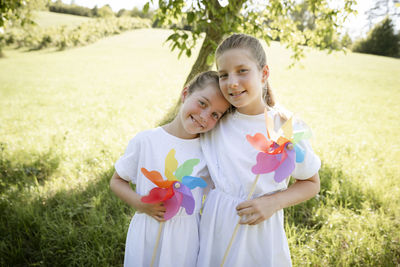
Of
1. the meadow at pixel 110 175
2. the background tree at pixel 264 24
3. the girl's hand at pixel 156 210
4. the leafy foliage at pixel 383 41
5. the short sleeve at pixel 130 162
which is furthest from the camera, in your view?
the leafy foliage at pixel 383 41

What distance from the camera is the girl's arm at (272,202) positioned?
1297 millimetres

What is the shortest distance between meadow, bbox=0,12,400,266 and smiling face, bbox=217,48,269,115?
4.80ft

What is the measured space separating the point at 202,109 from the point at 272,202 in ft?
2.12

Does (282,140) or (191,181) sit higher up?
(282,140)

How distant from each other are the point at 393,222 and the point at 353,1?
2736mm

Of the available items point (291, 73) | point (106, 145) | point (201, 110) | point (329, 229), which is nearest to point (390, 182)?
point (329, 229)

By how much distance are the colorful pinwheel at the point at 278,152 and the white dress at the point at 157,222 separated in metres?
0.46

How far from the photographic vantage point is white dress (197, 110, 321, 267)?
4.60 feet

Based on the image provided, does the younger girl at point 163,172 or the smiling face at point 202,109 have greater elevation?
the smiling face at point 202,109

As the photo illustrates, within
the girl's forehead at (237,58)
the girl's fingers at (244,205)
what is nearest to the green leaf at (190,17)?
the girl's forehead at (237,58)

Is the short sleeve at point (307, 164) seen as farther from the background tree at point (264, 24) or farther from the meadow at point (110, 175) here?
the background tree at point (264, 24)

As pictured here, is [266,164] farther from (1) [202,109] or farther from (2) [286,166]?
(1) [202,109]

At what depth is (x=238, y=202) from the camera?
142cm

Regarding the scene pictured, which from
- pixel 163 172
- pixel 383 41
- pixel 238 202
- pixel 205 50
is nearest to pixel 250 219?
pixel 238 202
